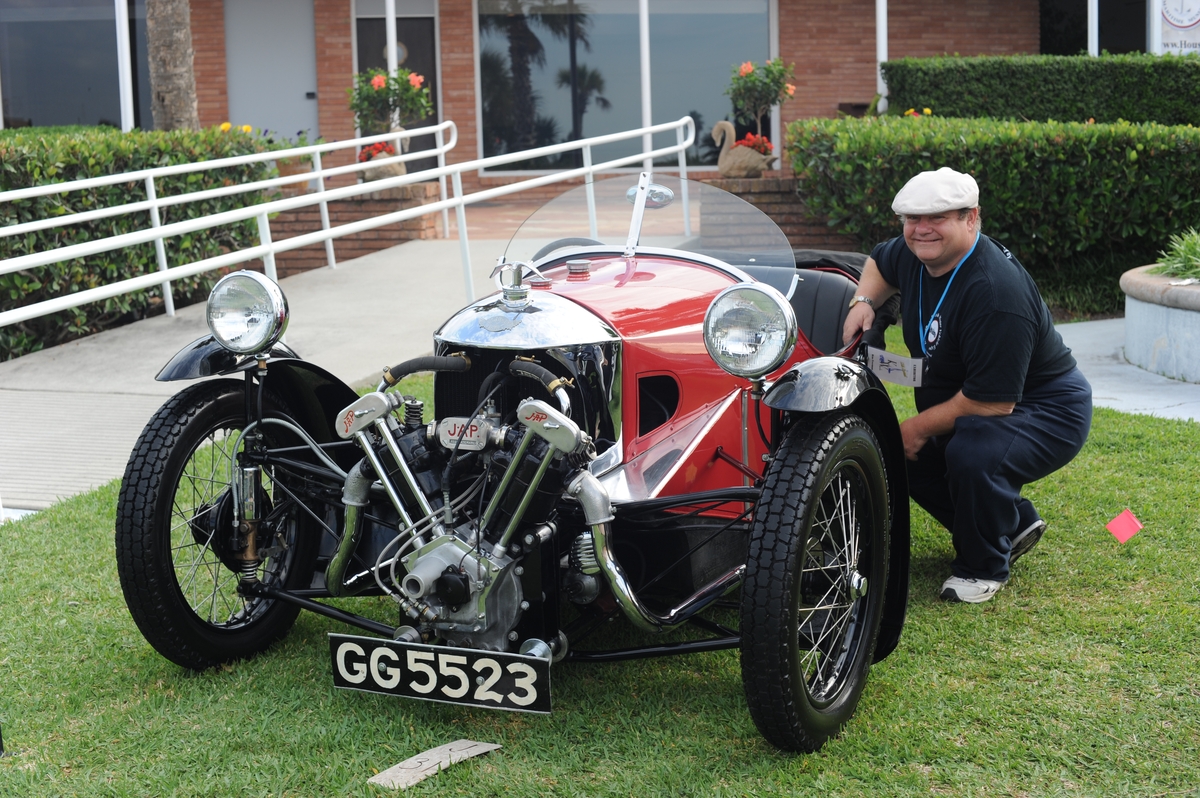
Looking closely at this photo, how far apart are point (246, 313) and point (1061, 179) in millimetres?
7266

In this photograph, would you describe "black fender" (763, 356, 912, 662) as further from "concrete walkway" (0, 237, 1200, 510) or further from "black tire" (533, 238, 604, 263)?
"concrete walkway" (0, 237, 1200, 510)

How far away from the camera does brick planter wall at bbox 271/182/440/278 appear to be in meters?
11.8

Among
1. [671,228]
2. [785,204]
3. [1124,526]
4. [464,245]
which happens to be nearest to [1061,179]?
[785,204]

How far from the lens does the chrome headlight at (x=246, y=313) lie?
3.56 metres

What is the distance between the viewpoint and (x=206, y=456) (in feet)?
16.6

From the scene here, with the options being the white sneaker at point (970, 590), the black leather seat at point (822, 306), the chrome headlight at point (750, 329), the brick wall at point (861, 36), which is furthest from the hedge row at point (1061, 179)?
the brick wall at point (861, 36)

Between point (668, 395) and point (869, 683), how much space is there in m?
1.05

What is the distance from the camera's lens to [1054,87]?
1327cm

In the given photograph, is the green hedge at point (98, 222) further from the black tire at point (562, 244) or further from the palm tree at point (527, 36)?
the palm tree at point (527, 36)

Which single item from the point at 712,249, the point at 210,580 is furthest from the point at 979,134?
the point at 210,580

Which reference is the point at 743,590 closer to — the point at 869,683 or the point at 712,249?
the point at 869,683

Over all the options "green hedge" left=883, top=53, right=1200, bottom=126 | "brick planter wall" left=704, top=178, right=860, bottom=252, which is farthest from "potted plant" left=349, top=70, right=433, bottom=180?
"green hedge" left=883, top=53, right=1200, bottom=126

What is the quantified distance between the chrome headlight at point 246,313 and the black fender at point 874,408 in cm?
148

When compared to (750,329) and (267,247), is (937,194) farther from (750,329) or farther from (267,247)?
(267,247)
